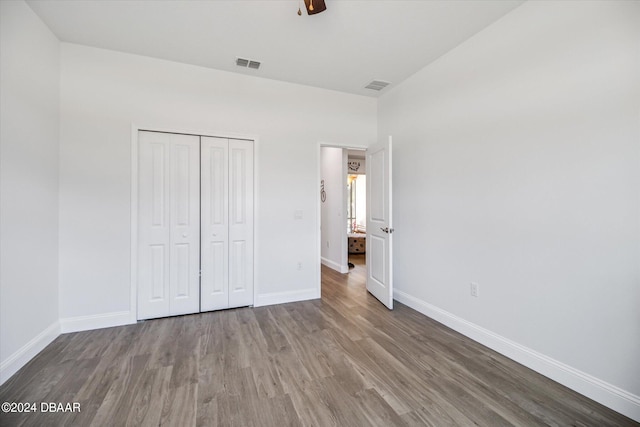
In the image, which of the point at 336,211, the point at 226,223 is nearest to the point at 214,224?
the point at 226,223

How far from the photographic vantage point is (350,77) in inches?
134

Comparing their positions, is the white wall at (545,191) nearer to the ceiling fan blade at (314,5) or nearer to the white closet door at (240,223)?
the ceiling fan blade at (314,5)

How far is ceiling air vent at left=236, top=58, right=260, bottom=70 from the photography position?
3002 mm

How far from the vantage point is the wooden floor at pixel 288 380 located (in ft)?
5.26

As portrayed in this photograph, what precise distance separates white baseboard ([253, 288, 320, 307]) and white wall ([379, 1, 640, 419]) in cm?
151

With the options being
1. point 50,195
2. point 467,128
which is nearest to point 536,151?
point 467,128

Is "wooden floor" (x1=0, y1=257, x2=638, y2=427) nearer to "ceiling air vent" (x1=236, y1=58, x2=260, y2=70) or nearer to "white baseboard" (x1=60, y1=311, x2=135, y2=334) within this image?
"white baseboard" (x1=60, y1=311, x2=135, y2=334)

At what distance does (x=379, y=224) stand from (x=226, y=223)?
1952mm

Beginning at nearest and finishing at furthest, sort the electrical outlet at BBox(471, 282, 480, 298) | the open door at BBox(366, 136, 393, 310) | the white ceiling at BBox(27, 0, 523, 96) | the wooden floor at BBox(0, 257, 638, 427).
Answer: the wooden floor at BBox(0, 257, 638, 427) → the white ceiling at BBox(27, 0, 523, 96) → the electrical outlet at BBox(471, 282, 480, 298) → the open door at BBox(366, 136, 393, 310)

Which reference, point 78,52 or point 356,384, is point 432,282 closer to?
point 356,384

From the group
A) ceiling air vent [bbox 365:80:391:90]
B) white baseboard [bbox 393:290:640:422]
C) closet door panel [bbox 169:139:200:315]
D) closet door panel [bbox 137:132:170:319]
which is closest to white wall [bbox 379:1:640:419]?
white baseboard [bbox 393:290:640:422]

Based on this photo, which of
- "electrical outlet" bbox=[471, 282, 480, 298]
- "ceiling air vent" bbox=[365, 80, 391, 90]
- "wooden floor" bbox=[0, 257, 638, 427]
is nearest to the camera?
"wooden floor" bbox=[0, 257, 638, 427]

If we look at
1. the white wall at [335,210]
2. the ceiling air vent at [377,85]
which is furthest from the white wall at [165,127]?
the white wall at [335,210]

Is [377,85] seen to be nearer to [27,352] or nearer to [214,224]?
[214,224]
